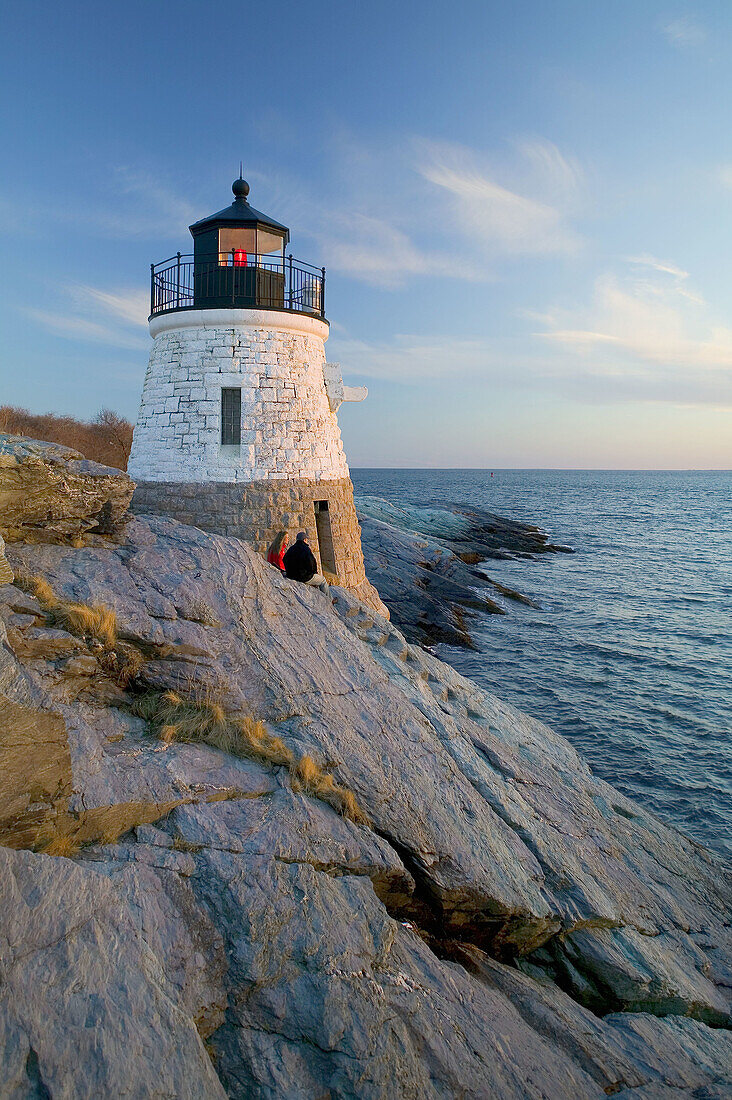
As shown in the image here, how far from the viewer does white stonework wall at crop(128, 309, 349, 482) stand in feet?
42.8

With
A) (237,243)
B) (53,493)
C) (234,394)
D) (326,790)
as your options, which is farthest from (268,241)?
(326,790)

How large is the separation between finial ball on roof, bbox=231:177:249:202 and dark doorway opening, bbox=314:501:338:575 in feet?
22.8

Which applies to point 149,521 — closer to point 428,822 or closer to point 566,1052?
point 428,822

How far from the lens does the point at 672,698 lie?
1842 cm

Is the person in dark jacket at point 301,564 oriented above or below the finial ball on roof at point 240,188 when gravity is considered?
below

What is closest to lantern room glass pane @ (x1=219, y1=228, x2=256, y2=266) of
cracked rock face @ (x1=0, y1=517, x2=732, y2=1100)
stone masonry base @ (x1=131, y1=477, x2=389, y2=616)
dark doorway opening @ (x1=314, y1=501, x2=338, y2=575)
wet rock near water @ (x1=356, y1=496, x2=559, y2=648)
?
stone masonry base @ (x1=131, y1=477, x2=389, y2=616)

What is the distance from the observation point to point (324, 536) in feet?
48.1

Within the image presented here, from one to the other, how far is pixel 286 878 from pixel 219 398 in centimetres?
989

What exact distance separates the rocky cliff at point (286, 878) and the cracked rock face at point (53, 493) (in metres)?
0.27

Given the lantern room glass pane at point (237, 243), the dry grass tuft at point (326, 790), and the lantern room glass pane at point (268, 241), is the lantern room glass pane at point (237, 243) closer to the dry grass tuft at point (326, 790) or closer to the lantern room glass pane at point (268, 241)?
the lantern room glass pane at point (268, 241)

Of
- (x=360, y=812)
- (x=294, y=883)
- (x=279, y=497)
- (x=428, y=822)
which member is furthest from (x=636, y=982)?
(x=279, y=497)

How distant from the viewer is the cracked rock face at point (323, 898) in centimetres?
421

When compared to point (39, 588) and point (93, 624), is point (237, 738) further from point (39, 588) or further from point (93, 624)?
point (39, 588)

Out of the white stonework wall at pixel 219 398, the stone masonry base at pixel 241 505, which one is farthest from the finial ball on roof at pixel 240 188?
the stone masonry base at pixel 241 505
